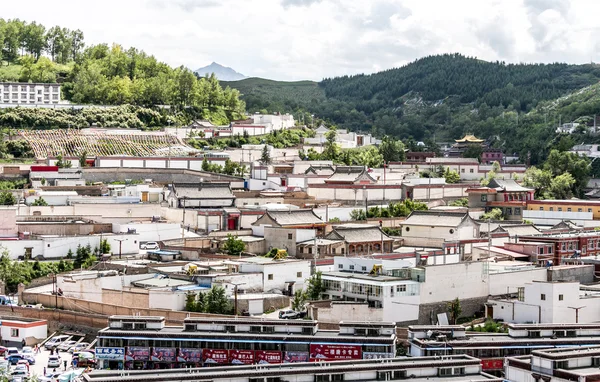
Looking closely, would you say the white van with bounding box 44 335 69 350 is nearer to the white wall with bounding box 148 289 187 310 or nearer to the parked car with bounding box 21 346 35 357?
the parked car with bounding box 21 346 35 357

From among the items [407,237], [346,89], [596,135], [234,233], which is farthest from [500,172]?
[346,89]

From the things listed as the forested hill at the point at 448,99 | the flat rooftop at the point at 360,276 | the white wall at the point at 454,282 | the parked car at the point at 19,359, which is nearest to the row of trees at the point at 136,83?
the forested hill at the point at 448,99

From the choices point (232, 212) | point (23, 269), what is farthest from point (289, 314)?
point (232, 212)

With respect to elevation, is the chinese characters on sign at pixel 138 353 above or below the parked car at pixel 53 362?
above

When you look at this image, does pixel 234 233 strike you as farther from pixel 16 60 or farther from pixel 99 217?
pixel 16 60

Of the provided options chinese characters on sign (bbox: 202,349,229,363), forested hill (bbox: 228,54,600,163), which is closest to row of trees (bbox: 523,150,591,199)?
forested hill (bbox: 228,54,600,163)

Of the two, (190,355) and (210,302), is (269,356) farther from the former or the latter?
(210,302)

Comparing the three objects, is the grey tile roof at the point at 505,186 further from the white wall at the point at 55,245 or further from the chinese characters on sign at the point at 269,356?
the chinese characters on sign at the point at 269,356
